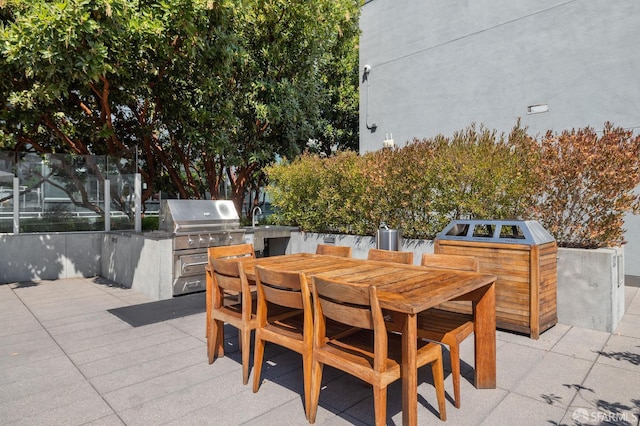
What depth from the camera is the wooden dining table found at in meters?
1.98

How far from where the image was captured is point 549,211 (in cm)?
451

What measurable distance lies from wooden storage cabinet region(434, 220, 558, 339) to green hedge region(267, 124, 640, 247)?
761 millimetres

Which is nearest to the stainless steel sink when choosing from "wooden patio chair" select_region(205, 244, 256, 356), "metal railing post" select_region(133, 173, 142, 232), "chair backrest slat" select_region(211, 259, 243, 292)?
"metal railing post" select_region(133, 173, 142, 232)

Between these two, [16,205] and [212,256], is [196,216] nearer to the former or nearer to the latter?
[212,256]

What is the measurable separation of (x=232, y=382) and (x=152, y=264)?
10.8 ft

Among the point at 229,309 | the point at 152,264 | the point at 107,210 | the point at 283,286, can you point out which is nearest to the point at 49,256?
the point at 107,210

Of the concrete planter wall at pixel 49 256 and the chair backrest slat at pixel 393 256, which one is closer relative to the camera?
the chair backrest slat at pixel 393 256

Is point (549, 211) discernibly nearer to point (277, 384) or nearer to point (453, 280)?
point (453, 280)

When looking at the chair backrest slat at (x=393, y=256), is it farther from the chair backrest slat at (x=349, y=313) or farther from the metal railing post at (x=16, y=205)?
the metal railing post at (x=16, y=205)

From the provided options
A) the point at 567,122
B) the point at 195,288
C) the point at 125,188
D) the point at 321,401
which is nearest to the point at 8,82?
the point at 125,188

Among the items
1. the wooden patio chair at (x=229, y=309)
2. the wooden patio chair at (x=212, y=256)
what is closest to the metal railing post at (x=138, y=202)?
the wooden patio chair at (x=212, y=256)

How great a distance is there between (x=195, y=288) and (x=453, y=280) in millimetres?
4268

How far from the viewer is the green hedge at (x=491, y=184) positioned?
4.15 meters

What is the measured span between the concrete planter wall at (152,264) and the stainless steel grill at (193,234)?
0.21 metres
